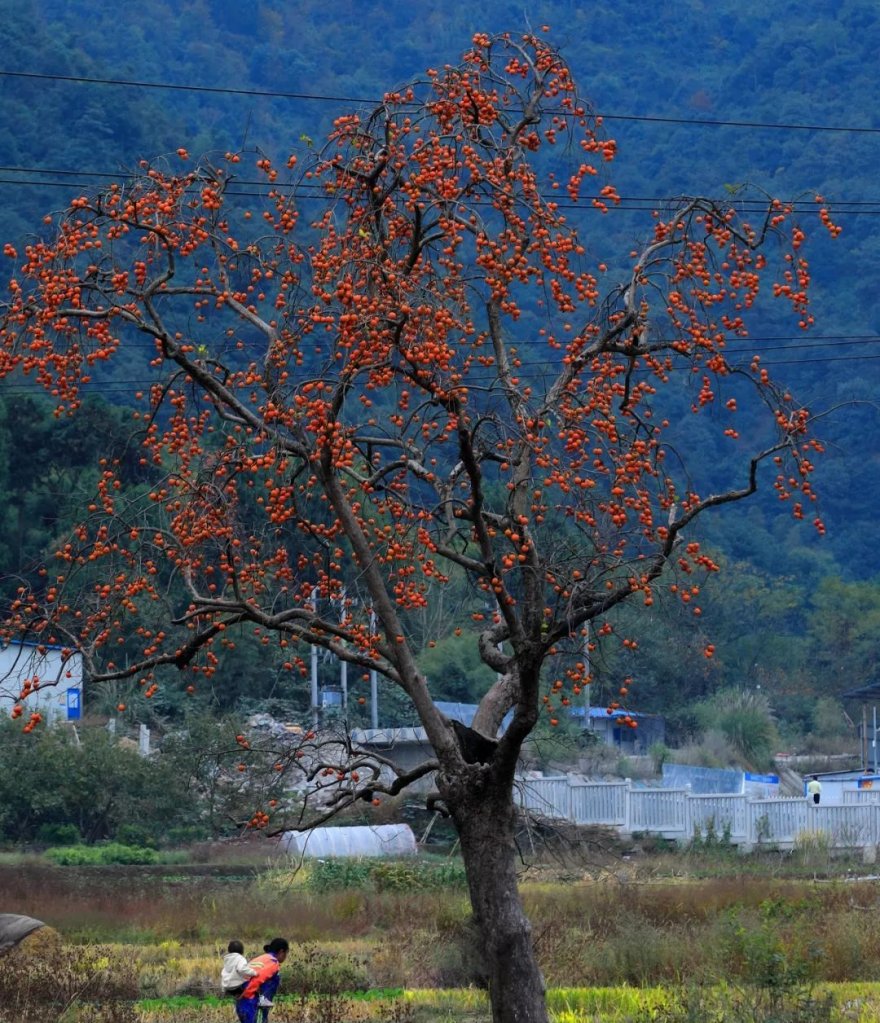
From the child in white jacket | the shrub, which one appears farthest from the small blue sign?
the child in white jacket

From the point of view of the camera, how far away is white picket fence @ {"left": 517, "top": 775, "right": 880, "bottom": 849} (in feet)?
133

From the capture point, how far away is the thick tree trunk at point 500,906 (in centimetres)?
1159

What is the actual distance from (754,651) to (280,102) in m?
59.2

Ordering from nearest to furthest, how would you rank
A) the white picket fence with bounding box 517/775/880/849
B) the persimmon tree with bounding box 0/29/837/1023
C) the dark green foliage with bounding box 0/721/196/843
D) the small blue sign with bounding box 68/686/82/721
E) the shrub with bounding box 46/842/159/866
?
the persimmon tree with bounding box 0/29/837/1023 < the shrub with bounding box 46/842/159/866 < the white picket fence with bounding box 517/775/880/849 < the dark green foliage with bounding box 0/721/196/843 < the small blue sign with bounding box 68/686/82/721

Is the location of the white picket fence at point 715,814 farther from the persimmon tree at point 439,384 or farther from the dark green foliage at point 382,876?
the persimmon tree at point 439,384

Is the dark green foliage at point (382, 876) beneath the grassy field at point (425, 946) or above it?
above

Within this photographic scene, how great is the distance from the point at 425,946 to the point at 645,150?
8772 centimetres

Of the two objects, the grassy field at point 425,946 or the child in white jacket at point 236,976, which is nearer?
the child in white jacket at point 236,976

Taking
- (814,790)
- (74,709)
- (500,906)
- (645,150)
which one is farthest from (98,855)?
(645,150)

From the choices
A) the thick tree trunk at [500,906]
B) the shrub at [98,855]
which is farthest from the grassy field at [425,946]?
the shrub at [98,855]

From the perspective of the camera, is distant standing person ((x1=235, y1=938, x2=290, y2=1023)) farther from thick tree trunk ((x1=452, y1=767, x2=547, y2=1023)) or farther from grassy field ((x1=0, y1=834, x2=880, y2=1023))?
thick tree trunk ((x1=452, y1=767, x2=547, y2=1023))

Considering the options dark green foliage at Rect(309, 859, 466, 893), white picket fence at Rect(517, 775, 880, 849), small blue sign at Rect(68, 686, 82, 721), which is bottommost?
dark green foliage at Rect(309, 859, 466, 893)

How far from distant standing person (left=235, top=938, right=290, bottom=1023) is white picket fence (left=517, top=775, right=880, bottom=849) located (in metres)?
26.0

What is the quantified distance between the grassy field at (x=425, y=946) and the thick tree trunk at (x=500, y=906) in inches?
70.6
